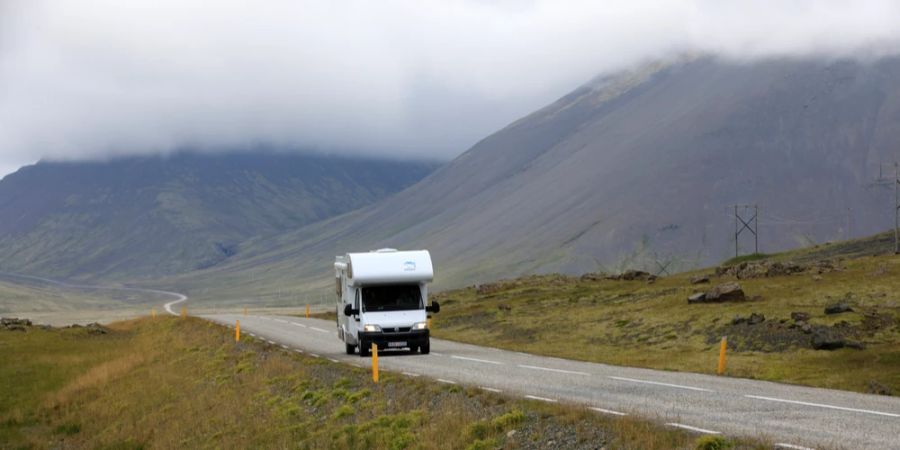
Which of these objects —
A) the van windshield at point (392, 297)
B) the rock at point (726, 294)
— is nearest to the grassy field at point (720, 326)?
the rock at point (726, 294)

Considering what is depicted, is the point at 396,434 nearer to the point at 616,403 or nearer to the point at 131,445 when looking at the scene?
the point at 616,403

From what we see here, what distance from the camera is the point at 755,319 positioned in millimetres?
47844

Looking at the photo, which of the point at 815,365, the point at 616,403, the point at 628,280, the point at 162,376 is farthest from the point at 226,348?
the point at 628,280

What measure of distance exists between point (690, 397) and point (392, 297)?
17.3 metres

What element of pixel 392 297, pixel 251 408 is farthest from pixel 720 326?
pixel 251 408

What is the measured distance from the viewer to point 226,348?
1912 inches

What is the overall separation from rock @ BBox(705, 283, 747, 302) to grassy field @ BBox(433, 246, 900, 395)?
1002 mm

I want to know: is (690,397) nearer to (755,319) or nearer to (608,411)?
(608,411)

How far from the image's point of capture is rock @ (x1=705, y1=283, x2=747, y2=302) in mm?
58781

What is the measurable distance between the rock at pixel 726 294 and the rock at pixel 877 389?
3090cm

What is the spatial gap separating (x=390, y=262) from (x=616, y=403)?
17532 millimetres

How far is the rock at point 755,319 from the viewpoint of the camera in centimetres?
4724

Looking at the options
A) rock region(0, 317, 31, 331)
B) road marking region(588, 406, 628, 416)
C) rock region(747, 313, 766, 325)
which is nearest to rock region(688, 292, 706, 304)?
rock region(747, 313, 766, 325)

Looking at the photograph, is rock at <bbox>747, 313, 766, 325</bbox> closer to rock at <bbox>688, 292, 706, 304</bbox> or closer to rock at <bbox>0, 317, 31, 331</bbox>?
rock at <bbox>688, 292, 706, 304</bbox>
